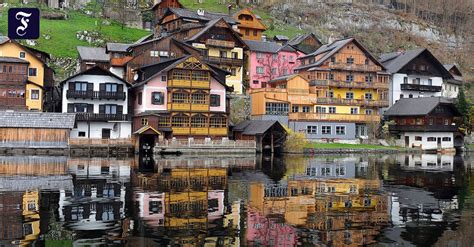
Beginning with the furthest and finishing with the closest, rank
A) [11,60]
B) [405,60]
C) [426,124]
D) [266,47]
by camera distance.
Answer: [266,47], [405,60], [426,124], [11,60]

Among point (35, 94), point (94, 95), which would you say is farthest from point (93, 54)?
point (94, 95)

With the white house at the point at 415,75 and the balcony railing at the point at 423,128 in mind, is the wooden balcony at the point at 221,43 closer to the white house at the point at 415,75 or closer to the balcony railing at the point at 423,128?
the balcony railing at the point at 423,128

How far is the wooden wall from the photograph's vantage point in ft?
195

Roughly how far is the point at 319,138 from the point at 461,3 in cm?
9410

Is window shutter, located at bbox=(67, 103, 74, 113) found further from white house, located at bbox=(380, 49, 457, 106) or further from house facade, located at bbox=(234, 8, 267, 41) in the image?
white house, located at bbox=(380, 49, 457, 106)

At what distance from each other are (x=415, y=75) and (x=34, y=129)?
6502cm

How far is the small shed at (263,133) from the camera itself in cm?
6688

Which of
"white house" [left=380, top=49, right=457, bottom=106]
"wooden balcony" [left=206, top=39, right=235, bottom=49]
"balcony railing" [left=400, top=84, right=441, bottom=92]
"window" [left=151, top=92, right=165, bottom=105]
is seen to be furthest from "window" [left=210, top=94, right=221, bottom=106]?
"balcony railing" [left=400, top=84, right=441, bottom=92]

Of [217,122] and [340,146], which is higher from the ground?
[217,122]

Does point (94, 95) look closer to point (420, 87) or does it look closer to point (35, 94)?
point (35, 94)

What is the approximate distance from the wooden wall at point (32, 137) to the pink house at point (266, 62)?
3856 cm

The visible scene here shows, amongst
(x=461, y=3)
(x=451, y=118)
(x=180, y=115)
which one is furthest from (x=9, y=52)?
(x=461, y=3)

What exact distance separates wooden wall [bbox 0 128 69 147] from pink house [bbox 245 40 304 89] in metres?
38.6

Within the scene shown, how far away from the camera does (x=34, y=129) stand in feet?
198
